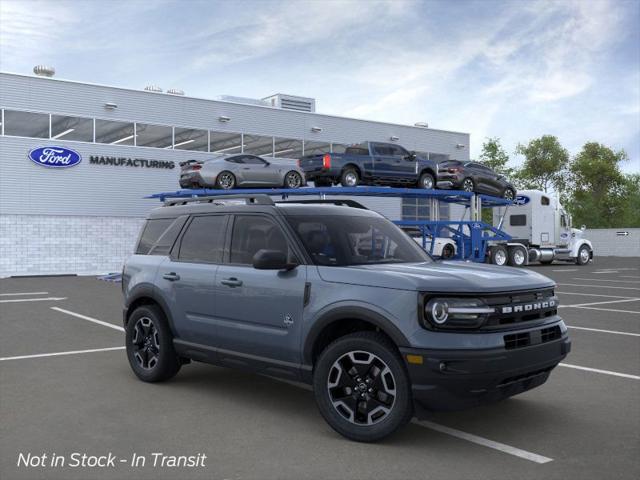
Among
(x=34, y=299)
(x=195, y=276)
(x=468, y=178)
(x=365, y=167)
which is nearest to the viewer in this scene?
(x=195, y=276)

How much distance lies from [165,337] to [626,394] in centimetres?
443

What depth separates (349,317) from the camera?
4965mm

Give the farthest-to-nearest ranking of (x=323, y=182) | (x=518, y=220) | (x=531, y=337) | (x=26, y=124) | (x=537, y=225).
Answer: (x=518, y=220) → (x=537, y=225) → (x=26, y=124) → (x=323, y=182) → (x=531, y=337)

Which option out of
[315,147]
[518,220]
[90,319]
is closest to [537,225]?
[518,220]

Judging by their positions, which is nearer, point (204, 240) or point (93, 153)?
point (204, 240)

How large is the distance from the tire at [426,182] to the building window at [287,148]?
11328mm

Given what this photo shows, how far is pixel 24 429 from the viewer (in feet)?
16.9

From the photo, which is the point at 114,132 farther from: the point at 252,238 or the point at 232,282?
the point at 232,282

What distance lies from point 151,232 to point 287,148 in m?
27.9

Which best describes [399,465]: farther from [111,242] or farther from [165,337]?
[111,242]

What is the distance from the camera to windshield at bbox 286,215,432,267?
555 cm

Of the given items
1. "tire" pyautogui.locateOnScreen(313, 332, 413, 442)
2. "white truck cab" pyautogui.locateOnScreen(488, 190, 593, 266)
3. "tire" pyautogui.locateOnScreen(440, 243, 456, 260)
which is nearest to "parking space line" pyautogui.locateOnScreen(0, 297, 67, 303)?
"tire" pyautogui.locateOnScreen(313, 332, 413, 442)

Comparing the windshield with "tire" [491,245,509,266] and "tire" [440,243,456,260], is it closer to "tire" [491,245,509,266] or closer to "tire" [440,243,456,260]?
"tire" [440,243,456,260]

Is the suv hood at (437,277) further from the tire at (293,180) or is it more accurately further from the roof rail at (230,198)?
the tire at (293,180)
